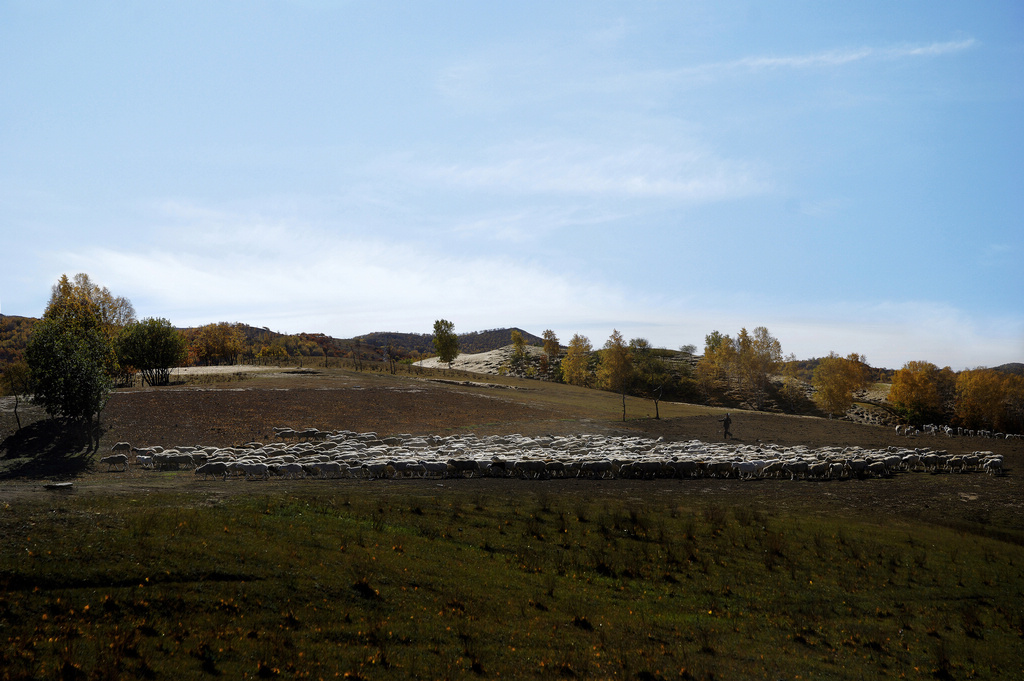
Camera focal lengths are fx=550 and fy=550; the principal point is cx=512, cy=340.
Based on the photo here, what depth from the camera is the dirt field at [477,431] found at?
29328 millimetres

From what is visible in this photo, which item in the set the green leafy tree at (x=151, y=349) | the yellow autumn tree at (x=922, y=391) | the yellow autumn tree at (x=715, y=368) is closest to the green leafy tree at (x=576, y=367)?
the yellow autumn tree at (x=715, y=368)

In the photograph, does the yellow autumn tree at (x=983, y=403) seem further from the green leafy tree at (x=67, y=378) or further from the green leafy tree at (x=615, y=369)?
the green leafy tree at (x=67, y=378)

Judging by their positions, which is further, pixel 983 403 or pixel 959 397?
pixel 959 397

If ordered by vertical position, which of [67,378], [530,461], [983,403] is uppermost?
[67,378]

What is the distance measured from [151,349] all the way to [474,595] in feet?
252

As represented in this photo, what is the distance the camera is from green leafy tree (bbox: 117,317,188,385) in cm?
7525

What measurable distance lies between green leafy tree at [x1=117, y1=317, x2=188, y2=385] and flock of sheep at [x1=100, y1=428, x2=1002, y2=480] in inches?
1605

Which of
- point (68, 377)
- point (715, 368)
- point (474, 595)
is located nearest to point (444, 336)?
point (715, 368)

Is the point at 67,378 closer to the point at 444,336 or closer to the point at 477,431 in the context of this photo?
the point at 477,431

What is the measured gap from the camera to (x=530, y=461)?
3425cm

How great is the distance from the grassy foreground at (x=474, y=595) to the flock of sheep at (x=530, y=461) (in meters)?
8.66

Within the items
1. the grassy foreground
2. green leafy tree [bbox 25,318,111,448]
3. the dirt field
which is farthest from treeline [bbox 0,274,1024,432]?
the grassy foreground

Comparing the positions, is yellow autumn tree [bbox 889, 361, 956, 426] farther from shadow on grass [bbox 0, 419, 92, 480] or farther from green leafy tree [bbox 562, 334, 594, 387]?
shadow on grass [bbox 0, 419, 92, 480]

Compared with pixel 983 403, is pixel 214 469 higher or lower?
lower
